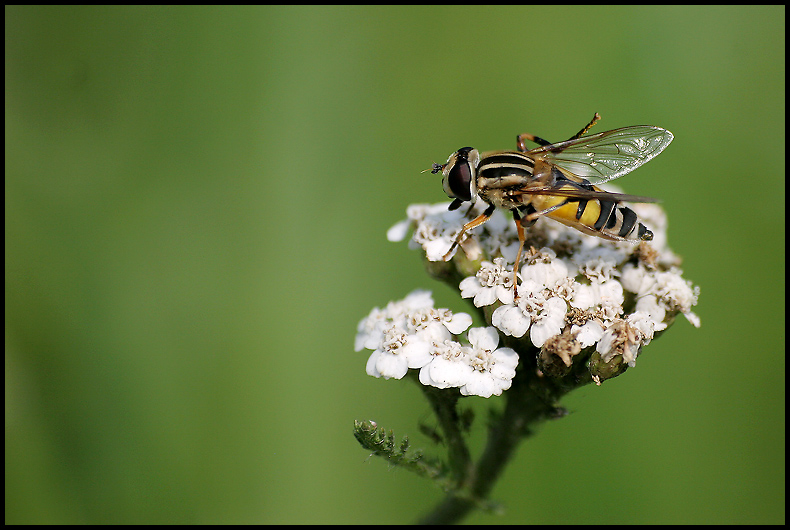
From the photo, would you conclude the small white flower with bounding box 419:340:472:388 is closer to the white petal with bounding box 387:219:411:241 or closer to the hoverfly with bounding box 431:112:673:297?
the hoverfly with bounding box 431:112:673:297

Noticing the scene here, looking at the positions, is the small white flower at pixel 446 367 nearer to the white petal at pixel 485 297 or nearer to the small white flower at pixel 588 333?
the white petal at pixel 485 297

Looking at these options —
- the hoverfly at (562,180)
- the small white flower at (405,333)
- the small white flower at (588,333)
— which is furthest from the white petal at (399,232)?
the small white flower at (588,333)

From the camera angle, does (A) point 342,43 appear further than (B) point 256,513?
Yes

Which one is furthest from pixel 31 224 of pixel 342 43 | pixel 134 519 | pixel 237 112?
pixel 342 43

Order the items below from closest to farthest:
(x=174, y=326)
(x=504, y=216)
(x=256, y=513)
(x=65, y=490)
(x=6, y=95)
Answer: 1. (x=504, y=216)
2. (x=65, y=490)
3. (x=256, y=513)
4. (x=174, y=326)
5. (x=6, y=95)

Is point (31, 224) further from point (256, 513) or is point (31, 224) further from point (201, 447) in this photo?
point (256, 513)

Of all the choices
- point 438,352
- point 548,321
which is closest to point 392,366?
point 438,352
